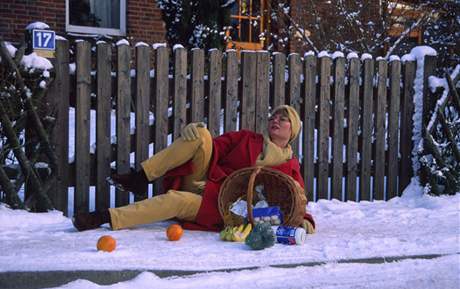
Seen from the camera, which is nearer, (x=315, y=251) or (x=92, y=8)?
(x=315, y=251)

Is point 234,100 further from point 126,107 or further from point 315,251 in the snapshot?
point 315,251

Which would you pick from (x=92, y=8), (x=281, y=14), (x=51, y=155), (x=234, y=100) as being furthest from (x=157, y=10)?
(x=51, y=155)

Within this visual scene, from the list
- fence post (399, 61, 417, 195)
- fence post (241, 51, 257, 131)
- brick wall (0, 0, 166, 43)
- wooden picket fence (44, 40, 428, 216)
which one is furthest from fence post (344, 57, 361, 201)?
brick wall (0, 0, 166, 43)

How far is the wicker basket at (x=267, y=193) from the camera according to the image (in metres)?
4.29

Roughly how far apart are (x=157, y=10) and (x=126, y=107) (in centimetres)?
606

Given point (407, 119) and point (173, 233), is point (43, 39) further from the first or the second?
point (407, 119)

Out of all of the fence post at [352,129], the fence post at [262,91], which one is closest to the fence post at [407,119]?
the fence post at [352,129]

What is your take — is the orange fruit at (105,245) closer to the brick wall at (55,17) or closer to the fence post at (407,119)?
the fence post at (407,119)

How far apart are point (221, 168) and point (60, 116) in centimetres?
133

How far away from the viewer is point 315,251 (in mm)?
3953

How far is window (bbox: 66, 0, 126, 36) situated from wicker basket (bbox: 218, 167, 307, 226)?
20.9ft

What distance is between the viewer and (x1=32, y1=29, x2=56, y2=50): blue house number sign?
181 inches

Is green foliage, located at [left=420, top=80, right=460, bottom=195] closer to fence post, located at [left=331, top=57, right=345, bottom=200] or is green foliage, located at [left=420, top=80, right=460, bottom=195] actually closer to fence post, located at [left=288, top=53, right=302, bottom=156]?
fence post, located at [left=331, top=57, right=345, bottom=200]

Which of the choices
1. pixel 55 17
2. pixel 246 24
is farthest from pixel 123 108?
pixel 246 24
